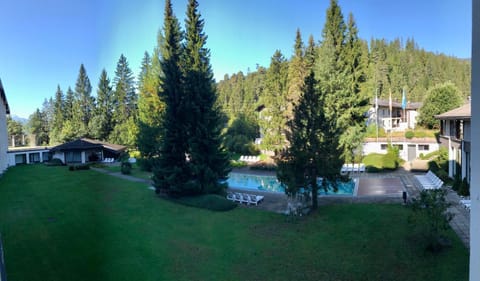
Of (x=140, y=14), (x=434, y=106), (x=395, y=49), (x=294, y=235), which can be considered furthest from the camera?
(x=434, y=106)

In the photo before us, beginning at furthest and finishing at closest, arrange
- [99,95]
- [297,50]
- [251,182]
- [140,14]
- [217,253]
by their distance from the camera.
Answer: [297,50]
[251,182]
[217,253]
[140,14]
[99,95]

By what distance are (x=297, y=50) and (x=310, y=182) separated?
45.6 ft

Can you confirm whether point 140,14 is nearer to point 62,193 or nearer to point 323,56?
point 62,193

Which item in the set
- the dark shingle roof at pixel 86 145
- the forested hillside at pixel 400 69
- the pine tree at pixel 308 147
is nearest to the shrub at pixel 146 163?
the forested hillside at pixel 400 69

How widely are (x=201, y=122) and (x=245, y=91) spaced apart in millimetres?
24163

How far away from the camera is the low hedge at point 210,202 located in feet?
29.5

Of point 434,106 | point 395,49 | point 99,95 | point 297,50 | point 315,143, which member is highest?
point 297,50

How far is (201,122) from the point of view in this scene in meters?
10.7

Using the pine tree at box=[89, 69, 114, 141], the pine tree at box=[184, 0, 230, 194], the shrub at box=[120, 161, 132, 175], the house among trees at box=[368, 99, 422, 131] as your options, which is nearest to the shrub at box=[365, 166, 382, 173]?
the house among trees at box=[368, 99, 422, 131]

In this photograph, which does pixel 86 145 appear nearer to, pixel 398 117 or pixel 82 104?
pixel 82 104

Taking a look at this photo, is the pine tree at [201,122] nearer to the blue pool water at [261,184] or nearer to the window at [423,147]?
the blue pool water at [261,184]

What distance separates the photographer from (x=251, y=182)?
14.9 meters

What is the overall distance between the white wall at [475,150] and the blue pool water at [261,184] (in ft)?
33.7

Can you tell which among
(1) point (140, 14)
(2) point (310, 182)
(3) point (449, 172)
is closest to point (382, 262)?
(2) point (310, 182)
